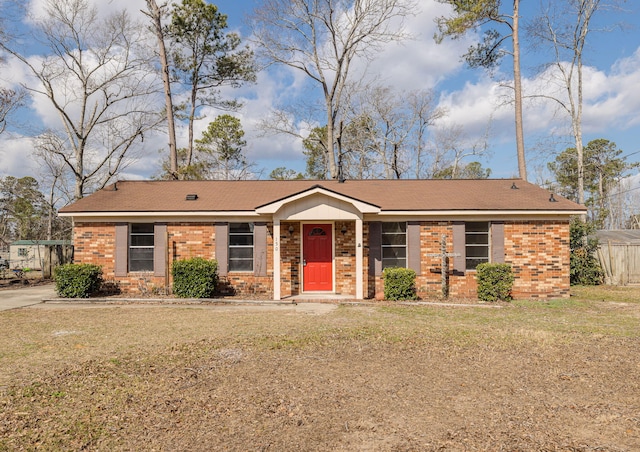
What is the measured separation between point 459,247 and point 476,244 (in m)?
0.60

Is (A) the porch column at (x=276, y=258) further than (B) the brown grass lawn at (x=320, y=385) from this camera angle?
Yes

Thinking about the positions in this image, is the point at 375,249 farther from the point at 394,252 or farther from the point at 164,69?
the point at 164,69

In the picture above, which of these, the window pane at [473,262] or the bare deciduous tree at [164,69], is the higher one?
the bare deciduous tree at [164,69]

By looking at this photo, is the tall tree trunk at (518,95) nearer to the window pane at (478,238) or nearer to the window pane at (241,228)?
the window pane at (478,238)

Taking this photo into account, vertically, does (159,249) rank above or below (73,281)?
above

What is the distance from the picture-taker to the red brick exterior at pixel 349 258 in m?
11.9

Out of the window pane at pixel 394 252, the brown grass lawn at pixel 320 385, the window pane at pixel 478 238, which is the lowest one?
the brown grass lawn at pixel 320 385

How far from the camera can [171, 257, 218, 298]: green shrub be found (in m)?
11.5

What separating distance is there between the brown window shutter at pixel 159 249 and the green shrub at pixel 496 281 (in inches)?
359

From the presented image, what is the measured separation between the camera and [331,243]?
12.3 metres

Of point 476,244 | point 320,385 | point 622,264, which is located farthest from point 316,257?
point 622,264

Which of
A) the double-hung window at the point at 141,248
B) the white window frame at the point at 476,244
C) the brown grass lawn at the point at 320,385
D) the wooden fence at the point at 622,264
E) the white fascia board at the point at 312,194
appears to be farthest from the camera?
the wooden fence at the point at 622,264

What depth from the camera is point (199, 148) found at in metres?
27.3

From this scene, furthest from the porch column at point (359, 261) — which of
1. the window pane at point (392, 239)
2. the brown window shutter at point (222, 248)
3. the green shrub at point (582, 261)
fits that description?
the green shrub at point (582, 261)
